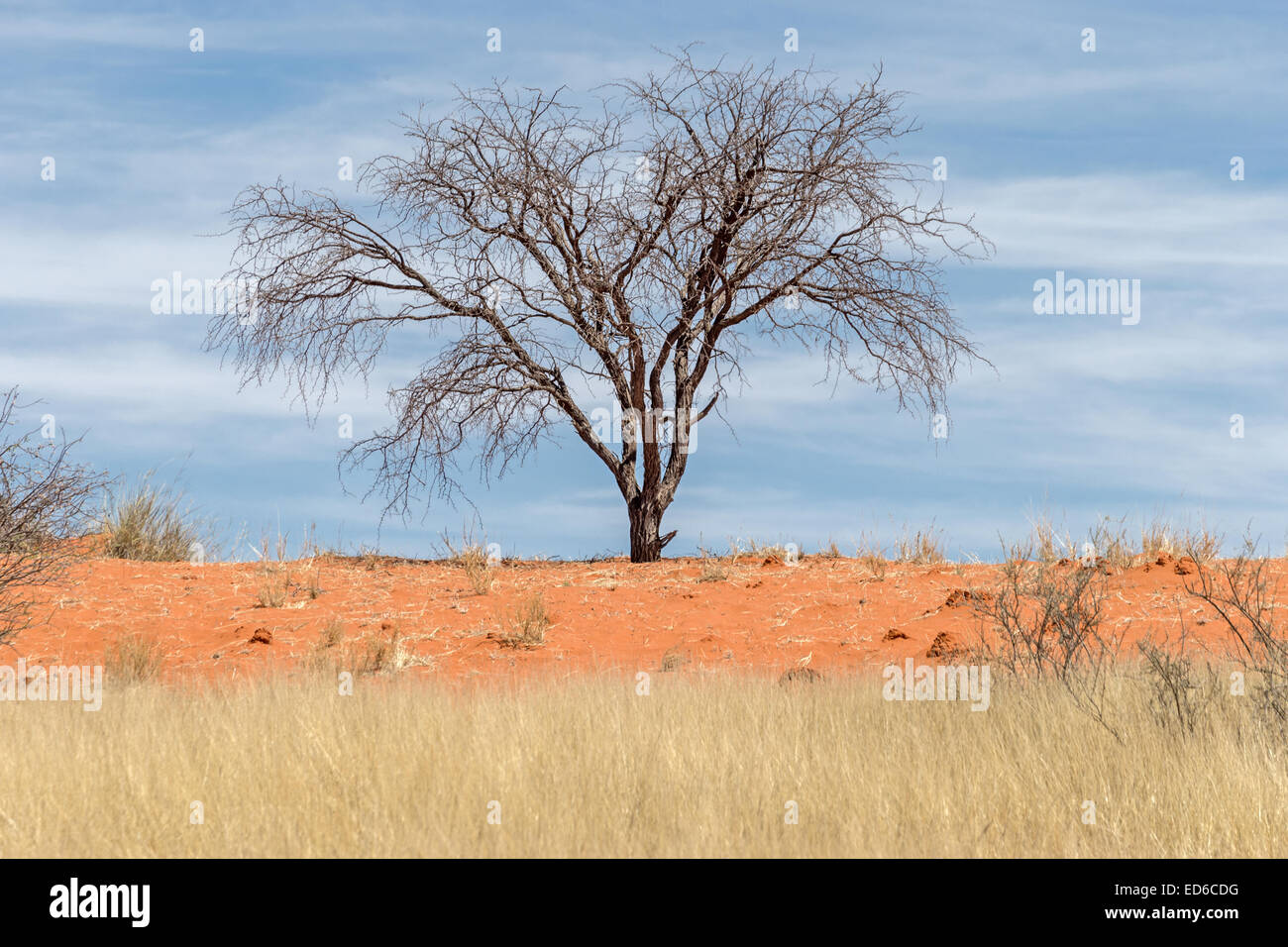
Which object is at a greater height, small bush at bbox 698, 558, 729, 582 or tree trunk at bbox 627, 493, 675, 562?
tree trunk at bbox 627, 493, 675, 562

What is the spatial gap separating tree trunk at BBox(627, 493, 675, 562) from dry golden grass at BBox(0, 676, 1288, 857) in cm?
894

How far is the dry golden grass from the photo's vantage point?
5.21m

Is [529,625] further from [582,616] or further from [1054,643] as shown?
[1054,643]

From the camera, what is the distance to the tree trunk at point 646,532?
1709 centimetres

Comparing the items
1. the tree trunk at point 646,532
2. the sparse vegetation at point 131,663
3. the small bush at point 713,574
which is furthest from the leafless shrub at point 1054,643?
the sparse vegetation at point 131,663

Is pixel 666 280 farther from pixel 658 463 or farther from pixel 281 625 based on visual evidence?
pixel 281 625

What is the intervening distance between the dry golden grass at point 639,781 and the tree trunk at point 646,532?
894 cm

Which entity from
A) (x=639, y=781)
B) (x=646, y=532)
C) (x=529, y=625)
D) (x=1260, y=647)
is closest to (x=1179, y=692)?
(x=1260, y=647)

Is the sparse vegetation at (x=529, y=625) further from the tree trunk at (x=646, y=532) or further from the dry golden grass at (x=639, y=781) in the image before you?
the tree trunk at (x=646, y=532)

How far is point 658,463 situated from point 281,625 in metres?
6.62

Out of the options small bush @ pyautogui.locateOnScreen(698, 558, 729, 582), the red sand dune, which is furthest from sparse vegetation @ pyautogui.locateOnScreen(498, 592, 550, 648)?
small bush @ pyautogui.locateOnScreen(698, 558, 729, 582)

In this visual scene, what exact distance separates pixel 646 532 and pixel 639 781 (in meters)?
11.2

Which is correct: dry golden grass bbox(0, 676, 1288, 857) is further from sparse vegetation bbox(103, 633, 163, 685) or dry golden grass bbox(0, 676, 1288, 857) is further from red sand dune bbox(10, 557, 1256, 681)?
red sand dune bbox(10, 557, 1256, 681)
